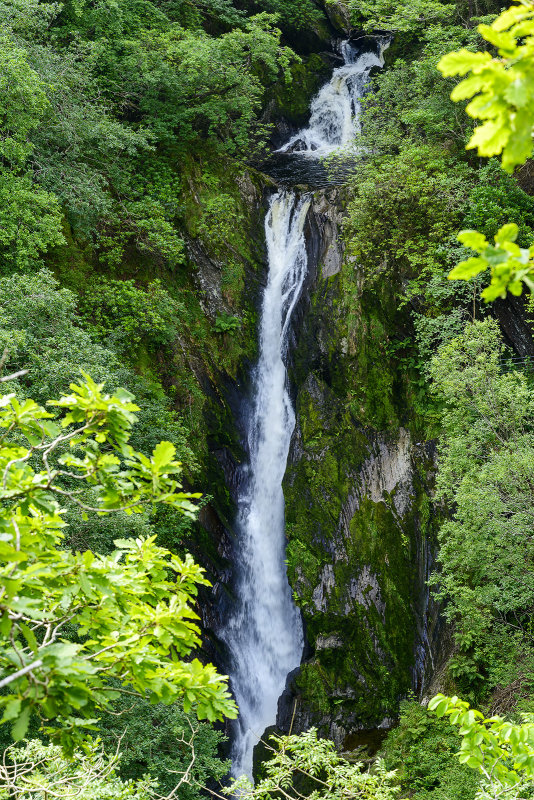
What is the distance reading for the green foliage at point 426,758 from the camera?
627cm

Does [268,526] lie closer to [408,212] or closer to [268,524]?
[268,524]

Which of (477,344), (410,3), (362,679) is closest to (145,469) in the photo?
(477,344)

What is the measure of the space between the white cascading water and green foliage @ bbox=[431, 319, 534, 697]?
1243cm

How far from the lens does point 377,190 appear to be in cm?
1046

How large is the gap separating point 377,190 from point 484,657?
857 centimetres

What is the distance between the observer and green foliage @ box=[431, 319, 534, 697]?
21.2ft

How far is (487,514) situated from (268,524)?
5.97 m

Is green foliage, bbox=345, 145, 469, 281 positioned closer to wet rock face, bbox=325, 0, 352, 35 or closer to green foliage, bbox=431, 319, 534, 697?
green foliage, bbox=431, 319, 534, 697

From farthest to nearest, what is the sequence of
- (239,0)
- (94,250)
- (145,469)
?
1. (239,0)
2. (94,250)
3. (145,469)

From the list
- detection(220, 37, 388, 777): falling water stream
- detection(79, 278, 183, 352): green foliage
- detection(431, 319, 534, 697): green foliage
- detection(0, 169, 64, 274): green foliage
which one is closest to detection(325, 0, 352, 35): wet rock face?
detection(220, 37, 388, 777): falling water stream

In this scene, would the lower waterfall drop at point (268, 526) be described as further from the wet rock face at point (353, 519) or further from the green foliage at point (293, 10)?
the green foliage at point (293, 10)

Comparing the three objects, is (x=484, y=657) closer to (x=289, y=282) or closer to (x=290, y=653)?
(x=290, y=653)

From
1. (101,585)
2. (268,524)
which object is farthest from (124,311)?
(101,585)

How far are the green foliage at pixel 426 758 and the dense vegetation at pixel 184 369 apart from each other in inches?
1.6
